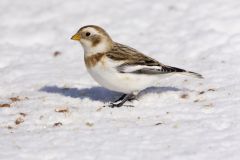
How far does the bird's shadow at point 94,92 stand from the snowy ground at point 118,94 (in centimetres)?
1

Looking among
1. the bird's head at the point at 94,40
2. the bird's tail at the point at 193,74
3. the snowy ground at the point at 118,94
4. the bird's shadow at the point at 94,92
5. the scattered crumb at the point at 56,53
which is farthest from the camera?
the scattered crumb at the point at 56,53

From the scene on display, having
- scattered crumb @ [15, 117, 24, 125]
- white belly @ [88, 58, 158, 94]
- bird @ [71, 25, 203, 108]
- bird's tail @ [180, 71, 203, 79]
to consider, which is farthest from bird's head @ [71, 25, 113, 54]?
scattered crumb @ [15, 117, 24, 125]

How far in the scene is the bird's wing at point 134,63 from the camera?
6.78m

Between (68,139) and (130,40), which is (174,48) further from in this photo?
(68,139)

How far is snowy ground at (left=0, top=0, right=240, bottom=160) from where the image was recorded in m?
5.64

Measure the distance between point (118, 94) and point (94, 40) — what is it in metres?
0.77

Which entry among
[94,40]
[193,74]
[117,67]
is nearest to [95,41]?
[94,40]

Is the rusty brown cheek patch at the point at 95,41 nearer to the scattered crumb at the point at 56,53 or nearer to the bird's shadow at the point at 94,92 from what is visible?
the bird's shadow at the point at 94,92

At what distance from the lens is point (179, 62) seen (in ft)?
27.2

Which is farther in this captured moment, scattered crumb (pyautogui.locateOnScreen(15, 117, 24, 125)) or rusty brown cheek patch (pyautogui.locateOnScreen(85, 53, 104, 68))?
rusty brown cheek patch (pyautogui.locateOnScreen(85, 53, 104, 68))

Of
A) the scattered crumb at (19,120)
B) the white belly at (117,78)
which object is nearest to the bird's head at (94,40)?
the white belly at (117,78)

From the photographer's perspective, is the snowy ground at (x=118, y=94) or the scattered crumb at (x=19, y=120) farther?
the scattered crumb at (x=19, y=120)

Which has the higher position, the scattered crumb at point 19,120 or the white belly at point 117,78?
the white belly at point 117,78

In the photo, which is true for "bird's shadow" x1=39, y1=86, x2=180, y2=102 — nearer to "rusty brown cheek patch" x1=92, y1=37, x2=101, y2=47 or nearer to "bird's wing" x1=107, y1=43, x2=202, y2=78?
"bird's wing" x1=107, y1=43, x2=202, y2=78
